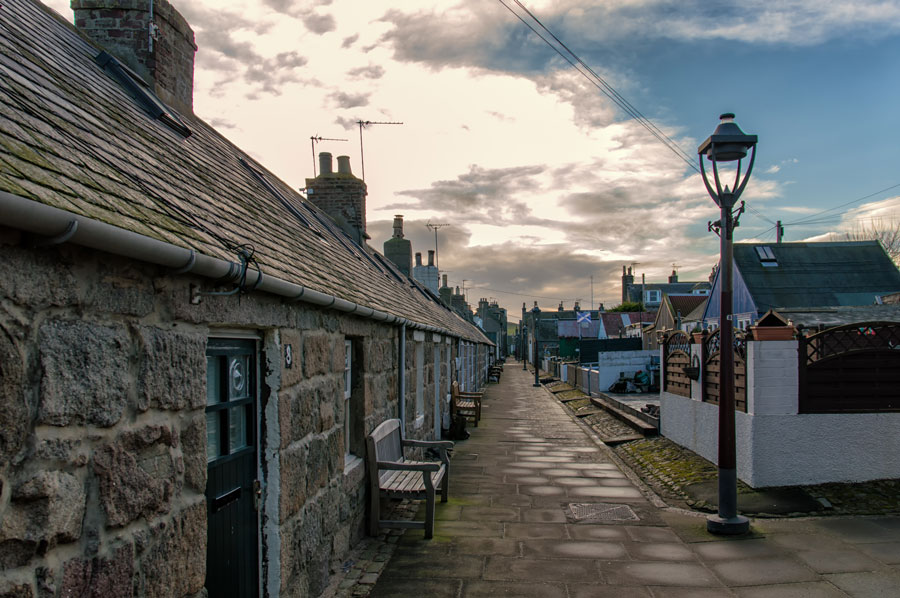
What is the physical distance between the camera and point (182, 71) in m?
7.18

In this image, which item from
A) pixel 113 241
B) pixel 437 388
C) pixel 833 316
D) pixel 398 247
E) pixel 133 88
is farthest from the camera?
pixel 398 247

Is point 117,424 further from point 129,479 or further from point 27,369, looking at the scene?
point 27,369

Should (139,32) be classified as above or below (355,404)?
above

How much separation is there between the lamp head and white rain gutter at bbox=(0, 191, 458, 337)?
5133mm

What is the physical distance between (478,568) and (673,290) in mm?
62083

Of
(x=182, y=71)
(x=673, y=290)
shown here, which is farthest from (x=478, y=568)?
(x=673, y=290)

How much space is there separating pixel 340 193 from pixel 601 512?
30.6 ft

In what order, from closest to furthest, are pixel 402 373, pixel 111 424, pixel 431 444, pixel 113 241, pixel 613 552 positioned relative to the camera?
pixel 113 241 → pixel 111 424 → pixel 613 552 → pixel 431 444 → pixel 402 373

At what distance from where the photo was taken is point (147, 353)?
2705 mm

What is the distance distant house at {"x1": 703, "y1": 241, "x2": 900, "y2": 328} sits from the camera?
23.0m

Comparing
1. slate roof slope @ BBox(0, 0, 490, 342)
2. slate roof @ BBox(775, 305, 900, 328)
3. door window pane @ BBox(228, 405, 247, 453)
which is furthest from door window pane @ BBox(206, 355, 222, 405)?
slate roof @ BBox(775, 305, 900, 328)

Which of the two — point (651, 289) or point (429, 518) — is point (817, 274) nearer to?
point (429, 518)

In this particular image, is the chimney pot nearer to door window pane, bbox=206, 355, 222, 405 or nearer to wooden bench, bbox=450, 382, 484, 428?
wooden bench, bbox=450, 382, 484, 428

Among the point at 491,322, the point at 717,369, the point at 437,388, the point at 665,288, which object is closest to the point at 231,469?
the point at 717,369
